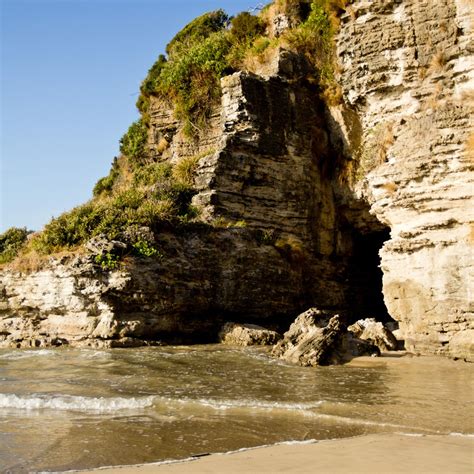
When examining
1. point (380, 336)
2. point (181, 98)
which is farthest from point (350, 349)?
point (181, 98)

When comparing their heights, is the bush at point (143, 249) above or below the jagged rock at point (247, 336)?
above

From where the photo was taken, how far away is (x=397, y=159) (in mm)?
14023

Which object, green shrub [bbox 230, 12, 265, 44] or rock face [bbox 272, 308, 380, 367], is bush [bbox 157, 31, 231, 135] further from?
rock face [bbox 272, 308, 380, 367]

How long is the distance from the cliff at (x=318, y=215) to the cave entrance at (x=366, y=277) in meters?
0.07

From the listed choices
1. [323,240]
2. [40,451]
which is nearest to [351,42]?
[323,240]

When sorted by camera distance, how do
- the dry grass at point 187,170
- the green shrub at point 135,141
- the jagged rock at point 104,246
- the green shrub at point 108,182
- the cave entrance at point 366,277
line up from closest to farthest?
the jagged rock at point 104,246 < the dry grass at point 187,170 < the cave entrance at point 366,277 < the green shrub at point 135,141 < the green shrub at point 108,182

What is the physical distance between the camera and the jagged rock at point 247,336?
1558 centimetres

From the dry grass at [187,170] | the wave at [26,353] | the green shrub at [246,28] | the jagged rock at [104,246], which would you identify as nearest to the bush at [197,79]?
the green shrub at [246,28]

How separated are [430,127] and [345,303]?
929cm

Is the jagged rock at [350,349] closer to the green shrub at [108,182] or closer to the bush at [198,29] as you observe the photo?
the green shrub at [108,182]

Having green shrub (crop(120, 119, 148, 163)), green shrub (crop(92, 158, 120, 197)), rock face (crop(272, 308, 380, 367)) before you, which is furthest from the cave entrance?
green shrub (crop(92, 158, 120, 197))

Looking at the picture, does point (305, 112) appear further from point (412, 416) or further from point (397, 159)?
point (412, 416)

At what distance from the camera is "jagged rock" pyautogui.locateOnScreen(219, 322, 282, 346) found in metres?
15.6

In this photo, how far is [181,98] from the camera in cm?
2506
